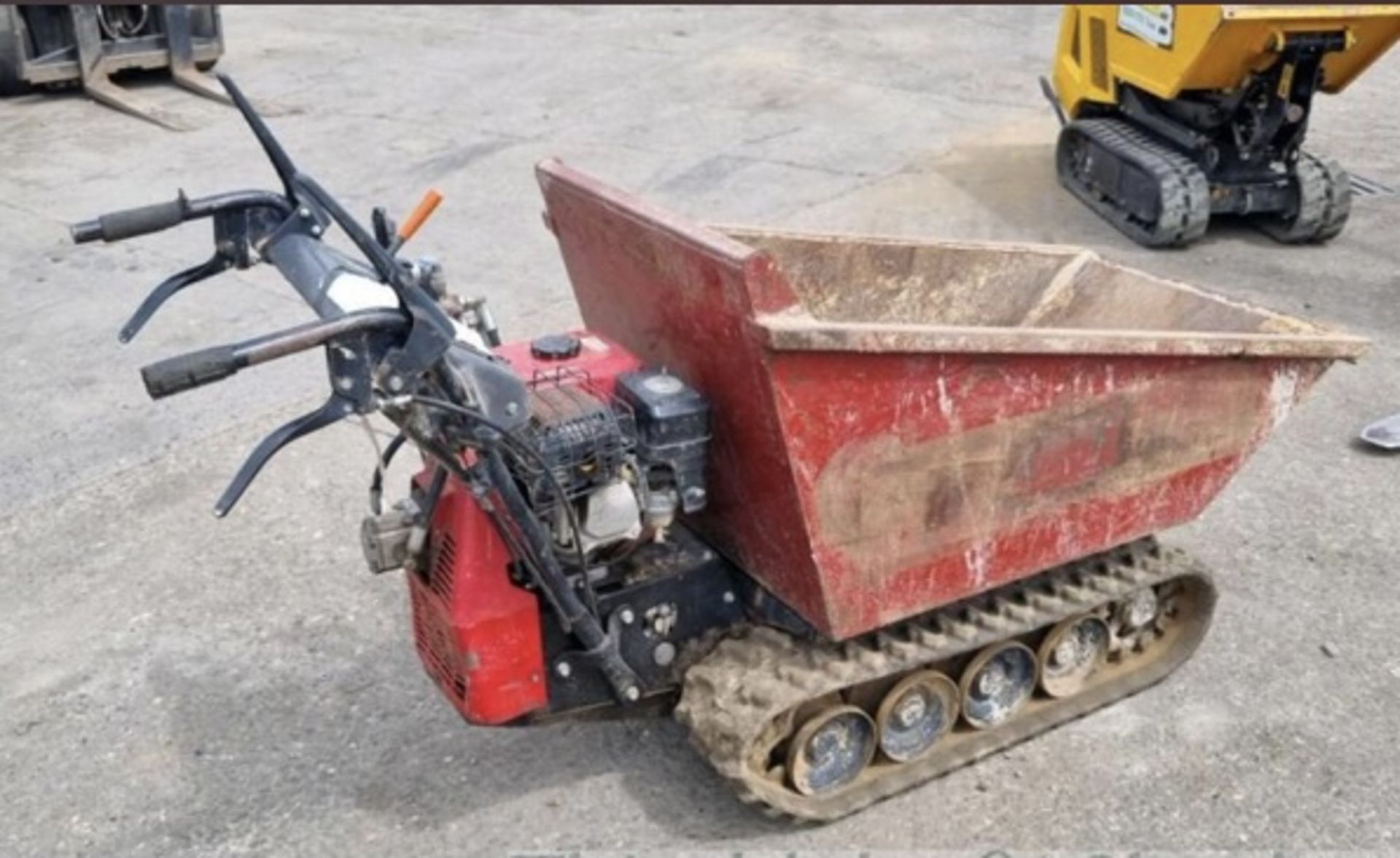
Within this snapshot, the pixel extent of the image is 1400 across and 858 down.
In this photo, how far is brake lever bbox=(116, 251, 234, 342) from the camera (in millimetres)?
3311

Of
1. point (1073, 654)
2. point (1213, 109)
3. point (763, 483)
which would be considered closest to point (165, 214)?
point (763, 483)

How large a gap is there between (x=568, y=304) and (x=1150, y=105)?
387 centimetres

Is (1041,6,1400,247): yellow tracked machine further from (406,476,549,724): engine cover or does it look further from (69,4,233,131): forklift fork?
(69,4,233,131): forklift fork

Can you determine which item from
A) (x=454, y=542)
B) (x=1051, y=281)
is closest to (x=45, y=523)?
(x=454, y=542)

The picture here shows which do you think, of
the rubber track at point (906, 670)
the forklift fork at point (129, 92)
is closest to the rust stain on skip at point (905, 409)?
the rubber track at point (906, 670)

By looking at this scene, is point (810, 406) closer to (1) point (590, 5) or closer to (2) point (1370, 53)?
(2) point (1370, 53)

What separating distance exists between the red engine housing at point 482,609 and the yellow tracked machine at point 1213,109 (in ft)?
16.7

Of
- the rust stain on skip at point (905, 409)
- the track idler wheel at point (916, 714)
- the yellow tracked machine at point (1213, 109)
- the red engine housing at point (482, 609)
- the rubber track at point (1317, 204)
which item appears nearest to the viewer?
the rust stain on skip at point (905, 409)

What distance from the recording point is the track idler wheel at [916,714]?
160 inches

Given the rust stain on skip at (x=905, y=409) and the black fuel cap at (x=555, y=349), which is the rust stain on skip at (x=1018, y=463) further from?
the black fuel cap at (x=555, y=349)

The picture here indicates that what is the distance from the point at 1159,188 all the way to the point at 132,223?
6.16 meters

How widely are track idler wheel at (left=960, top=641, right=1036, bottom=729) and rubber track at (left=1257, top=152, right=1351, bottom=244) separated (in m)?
5.01

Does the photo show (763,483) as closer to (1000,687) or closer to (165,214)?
(1000,687)

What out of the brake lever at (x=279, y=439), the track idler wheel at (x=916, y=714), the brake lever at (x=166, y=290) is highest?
the brake lever at (x=166, y=290)
